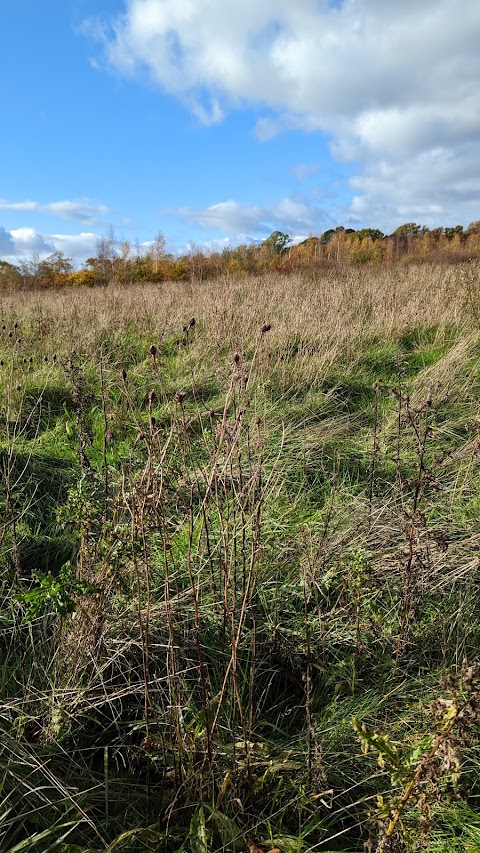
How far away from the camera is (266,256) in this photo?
26.7 metres

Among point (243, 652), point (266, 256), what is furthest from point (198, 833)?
point (266, 256)

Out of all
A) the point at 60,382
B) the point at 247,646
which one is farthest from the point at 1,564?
the point at 60,382

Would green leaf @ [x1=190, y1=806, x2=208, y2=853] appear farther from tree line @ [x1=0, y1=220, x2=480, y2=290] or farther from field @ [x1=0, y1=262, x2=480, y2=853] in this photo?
tree line @ [x1=0, y1=220, x2=480, y2=290]

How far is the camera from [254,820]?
1.51m

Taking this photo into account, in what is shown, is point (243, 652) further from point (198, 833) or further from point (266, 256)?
point (266, 256)

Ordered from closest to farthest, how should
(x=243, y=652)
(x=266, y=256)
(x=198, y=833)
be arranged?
(x=198, y=833) < (x=243, y=652) < (x=266, y=256)

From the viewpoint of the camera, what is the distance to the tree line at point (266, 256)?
23172 millimetres

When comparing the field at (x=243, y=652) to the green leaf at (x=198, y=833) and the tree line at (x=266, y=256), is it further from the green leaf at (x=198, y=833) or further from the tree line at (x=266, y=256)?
the tree line at (x=266, y=256)

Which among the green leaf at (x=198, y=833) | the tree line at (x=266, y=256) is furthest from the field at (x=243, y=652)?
the tree line at (x=266, y=256)

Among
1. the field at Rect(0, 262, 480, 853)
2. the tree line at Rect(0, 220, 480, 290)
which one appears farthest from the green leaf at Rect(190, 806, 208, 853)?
the tree line at Rect(0, 220, 480, 290)

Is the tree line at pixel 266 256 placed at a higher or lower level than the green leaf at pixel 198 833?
higher

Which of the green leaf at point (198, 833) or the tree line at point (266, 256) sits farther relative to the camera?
the tree line at point (266, 256)

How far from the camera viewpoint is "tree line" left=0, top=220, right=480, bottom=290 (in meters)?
23.2

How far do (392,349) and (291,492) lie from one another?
3170 millimetres
